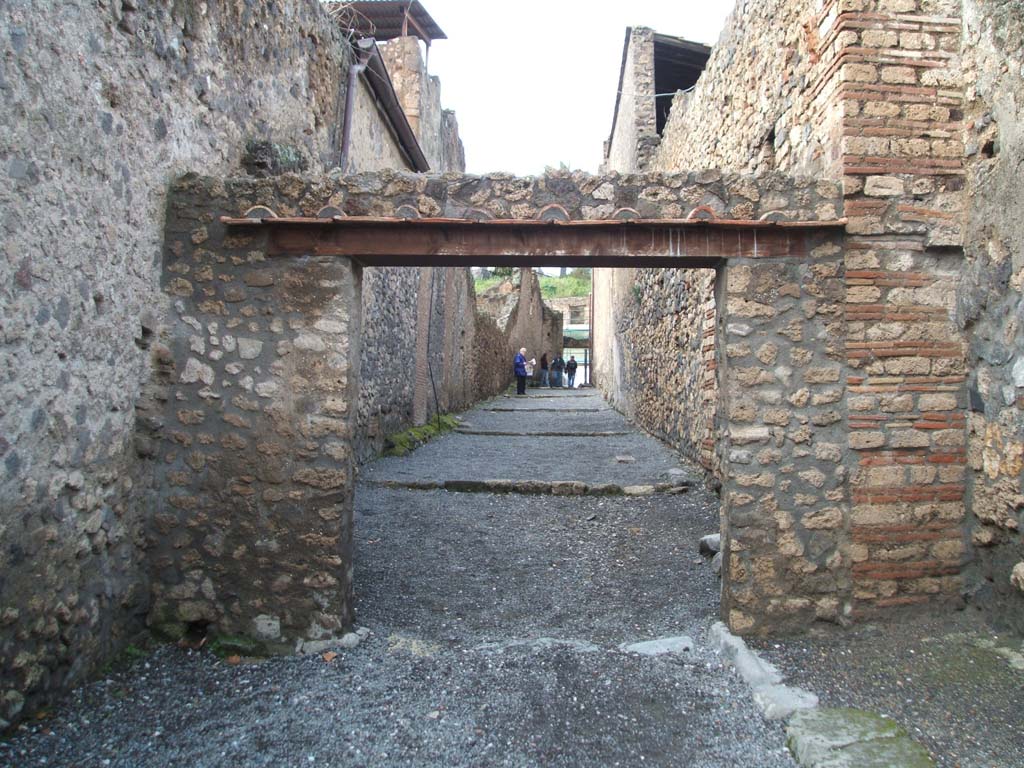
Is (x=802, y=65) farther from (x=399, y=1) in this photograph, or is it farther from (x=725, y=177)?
(x=399, y=1)

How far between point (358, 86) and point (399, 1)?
541cm

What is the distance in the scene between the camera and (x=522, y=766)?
8.86ft

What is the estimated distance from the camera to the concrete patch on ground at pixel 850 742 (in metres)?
2.55

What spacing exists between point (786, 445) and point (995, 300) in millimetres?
1223

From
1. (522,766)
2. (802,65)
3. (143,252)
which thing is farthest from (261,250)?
(802,65)

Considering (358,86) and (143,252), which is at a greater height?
(358,86)

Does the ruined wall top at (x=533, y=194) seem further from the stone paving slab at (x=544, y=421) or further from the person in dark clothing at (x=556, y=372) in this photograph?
the person in dark clothing at (x=556, y=372)

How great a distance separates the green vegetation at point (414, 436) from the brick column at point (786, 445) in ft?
19.1

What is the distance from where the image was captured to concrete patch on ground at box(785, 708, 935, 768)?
255 cm

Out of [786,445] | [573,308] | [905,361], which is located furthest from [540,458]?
[573,308]

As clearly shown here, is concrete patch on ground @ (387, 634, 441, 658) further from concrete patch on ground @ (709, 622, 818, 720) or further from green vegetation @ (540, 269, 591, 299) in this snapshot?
green vegetation @ (540, 269, 591, 299)

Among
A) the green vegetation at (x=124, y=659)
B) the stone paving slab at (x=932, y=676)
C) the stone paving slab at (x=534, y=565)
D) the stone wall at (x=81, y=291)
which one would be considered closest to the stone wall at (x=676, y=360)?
the stone paving slab at (x=534, y=565)

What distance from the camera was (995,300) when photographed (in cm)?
338

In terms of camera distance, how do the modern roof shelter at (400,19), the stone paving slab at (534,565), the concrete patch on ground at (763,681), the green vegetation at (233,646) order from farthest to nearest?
the modern roof shelter at (400,19) < the stone paving slab at (534,565) < the green vegetation at (233,646) < the concrete patch on ground at (763,681)
